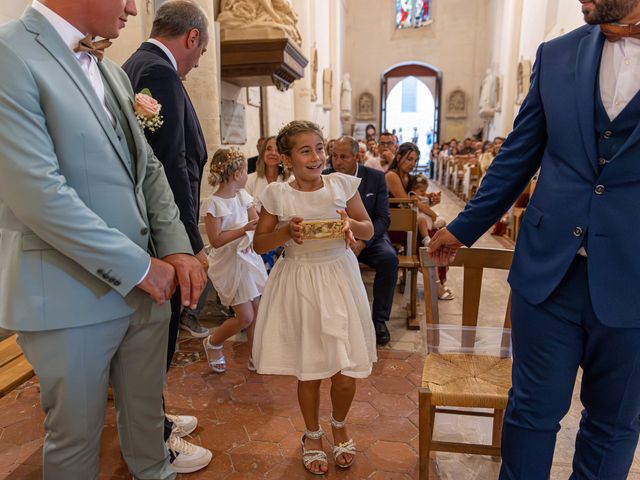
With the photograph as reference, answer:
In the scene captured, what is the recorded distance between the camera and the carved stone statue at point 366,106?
78.8 feet

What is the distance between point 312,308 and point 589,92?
1.36 m

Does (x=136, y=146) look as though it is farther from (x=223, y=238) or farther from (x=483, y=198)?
(x=223, y=238)

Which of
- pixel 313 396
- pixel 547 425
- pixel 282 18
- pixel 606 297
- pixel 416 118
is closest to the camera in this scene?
pixel 606 297

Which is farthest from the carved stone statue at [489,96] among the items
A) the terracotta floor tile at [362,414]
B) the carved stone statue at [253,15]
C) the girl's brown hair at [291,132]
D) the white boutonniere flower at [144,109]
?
the white boutonniere flower at [144,109]

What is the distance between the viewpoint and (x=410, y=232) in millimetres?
4488

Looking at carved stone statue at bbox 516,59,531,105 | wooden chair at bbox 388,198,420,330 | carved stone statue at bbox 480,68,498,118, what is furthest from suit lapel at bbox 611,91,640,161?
carved stone statue at bbox 480,68,498,118

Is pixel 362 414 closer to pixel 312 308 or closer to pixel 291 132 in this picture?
pixel 312 308

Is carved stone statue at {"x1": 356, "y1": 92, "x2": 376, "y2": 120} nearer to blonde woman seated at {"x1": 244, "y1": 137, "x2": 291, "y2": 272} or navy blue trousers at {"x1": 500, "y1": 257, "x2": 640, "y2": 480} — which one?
blonde woman seated at {"x1": 244, "y1": 137, "x2": 291, "y2": 272}

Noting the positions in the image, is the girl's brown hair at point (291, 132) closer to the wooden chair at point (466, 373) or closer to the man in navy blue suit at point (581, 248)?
the wooden chair at point (466, 373)

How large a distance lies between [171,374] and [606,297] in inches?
107

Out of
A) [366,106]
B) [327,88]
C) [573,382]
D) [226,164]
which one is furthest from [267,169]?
[366,106]

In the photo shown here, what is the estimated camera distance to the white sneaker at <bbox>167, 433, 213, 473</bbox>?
232cm

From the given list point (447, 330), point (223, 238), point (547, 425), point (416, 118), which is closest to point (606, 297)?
point (547, 425)

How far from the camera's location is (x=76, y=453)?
148 centimetres
